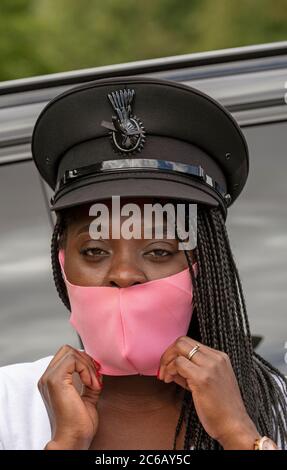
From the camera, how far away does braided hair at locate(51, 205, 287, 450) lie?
2.39 metres

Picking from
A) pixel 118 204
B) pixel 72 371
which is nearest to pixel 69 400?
pixel 72 371

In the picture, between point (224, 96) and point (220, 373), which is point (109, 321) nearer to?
point (220, 373)

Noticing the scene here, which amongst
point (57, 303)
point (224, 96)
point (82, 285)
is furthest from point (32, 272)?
point (224, 96)

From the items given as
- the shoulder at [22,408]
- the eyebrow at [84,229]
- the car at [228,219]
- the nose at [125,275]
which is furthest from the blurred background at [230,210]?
the nose at [125,275]

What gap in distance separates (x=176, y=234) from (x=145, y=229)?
79mm

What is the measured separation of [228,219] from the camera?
2.94m

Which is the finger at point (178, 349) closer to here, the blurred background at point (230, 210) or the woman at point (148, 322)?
the woman at point (148, 322)

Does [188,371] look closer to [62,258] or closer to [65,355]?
[65,355]

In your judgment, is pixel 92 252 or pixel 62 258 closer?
pixel 92 252

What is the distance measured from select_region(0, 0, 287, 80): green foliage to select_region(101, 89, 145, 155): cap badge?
3.49m

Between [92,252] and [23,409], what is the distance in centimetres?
50

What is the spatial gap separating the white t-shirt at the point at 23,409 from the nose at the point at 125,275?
1.54 ft

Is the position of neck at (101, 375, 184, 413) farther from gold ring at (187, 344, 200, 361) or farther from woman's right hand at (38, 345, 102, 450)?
gold ring at (187, 344, 200, 361)
